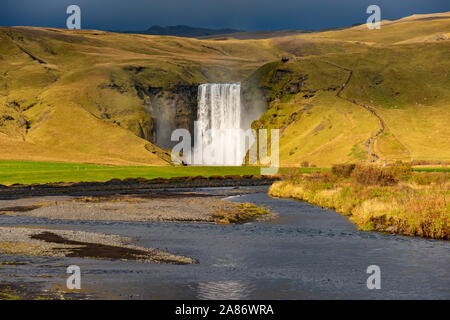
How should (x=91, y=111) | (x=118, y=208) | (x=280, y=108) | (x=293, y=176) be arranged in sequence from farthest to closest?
(x=91, y=111)
(x=280, y=108)
(x=293, y=176)
(x=118, y=208)

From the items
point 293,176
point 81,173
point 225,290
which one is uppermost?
point 81,173

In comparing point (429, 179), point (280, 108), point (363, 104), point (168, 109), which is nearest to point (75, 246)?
point (429, 179)

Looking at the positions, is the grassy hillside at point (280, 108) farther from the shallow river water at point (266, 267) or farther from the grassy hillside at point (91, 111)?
the shallow river water at point (266, 267)

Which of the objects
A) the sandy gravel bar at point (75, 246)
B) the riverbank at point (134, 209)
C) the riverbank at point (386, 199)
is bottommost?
the sandy gravel bar at point (75, 246)

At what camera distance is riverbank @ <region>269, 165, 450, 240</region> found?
3875cm

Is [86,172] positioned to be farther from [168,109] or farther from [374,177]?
[168,109]

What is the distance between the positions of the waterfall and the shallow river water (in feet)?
409

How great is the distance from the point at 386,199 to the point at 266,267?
740 inches

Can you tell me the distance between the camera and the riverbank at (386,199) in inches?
1526

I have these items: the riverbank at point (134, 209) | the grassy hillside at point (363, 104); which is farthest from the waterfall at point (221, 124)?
the riverbank at point (134, 209)

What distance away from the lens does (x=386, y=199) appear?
46.0m

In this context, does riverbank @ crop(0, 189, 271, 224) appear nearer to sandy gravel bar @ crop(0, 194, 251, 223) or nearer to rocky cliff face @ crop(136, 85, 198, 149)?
sandy gravel bar @ crop(0, 194, 251, 223)
